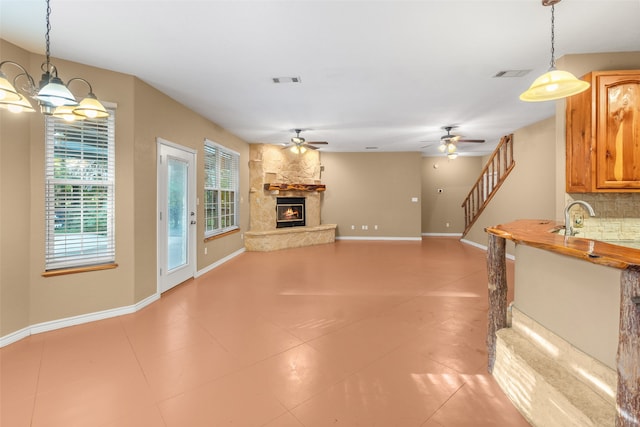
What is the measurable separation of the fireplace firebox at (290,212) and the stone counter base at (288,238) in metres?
0.29

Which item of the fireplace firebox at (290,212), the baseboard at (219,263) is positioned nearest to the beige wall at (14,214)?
the baseboard at (219,263)

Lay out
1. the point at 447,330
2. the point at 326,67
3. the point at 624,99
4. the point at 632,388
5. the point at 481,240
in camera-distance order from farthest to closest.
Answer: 1. the point at 481,240
2. the point at 326,67
3. the point at 447,330
4. the point at 624,99
5. the point at 632,388

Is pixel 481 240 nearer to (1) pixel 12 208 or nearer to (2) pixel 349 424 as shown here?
A: (2) pixel 349 424

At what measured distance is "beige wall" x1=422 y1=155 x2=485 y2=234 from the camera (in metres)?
9.61

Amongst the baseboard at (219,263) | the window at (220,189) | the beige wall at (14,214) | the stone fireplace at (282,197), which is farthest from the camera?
the stone fireplace at (282,197)

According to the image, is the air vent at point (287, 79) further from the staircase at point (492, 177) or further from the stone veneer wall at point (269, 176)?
the staircase at point (492, 177)

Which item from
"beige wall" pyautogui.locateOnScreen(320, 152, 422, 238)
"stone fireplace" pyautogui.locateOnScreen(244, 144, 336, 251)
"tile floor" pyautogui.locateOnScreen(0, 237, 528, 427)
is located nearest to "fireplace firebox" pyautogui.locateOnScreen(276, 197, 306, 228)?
"stone fireplace" pyautogui.locateOnScreen(244, 144, 336, 251)

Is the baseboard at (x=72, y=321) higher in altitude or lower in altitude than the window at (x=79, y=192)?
lower

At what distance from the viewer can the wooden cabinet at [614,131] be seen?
2.60 m

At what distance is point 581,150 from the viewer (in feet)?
9.04

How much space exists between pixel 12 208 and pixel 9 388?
1.64 metres

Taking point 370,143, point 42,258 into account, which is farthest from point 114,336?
point 370,143

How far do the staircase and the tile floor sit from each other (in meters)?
3.96

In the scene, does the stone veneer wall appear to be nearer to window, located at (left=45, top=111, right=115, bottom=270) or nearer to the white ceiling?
the white ceiling
